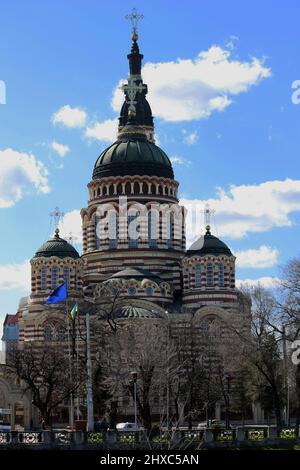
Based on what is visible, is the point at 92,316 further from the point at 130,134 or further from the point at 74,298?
the point at 130,134

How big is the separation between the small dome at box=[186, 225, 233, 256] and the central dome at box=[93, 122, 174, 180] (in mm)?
7943

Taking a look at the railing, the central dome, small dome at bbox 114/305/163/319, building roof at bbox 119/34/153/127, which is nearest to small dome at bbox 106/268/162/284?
small dome at bbox 114/305/163/319

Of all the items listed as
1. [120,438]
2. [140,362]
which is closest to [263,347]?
[140,362]

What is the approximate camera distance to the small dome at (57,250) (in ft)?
340

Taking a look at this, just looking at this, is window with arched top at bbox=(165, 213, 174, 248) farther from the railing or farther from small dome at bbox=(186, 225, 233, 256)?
the railing

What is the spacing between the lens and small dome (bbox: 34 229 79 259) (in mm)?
103688

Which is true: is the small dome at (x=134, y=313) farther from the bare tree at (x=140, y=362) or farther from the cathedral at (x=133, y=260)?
the bare tree at (x=140, y=362)

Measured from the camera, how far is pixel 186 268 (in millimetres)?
103750

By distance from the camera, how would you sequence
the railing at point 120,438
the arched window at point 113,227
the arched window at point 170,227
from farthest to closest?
the arched window at point 170,227 < the arched window at point 113,227 < the railing at point 120,438

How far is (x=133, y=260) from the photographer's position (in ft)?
351

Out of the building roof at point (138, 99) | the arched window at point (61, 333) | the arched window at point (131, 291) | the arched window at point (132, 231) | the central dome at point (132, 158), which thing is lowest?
the arched window at point (61, 333)

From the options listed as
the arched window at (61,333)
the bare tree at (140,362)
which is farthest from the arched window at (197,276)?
the bare tree at (140,362)

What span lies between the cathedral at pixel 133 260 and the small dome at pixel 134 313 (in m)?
0.08
